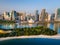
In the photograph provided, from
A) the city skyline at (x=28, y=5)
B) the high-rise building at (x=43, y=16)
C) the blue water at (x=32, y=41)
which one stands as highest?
the city skyline at (x=28, y=5)

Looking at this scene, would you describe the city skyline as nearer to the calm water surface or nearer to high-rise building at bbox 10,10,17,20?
high-rise building at bbox 10,10,17,20

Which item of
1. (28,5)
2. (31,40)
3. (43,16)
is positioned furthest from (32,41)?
(28,5)

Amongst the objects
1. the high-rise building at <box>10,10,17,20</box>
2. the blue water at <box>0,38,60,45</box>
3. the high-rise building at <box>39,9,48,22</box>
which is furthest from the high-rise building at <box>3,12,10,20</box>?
the high-rise building at <box>39,9,48,22</box>

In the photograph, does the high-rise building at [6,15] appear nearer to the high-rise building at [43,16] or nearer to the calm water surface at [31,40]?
the calm water surface at [31,40]

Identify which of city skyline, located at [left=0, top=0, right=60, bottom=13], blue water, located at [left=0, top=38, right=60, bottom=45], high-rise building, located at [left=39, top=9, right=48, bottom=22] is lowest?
blue water, located at [left=0, top=38, right=60, bottom=45]

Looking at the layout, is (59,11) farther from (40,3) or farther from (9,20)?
(9,20)

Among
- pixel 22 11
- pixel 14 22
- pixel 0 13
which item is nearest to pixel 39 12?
pixel 22 11

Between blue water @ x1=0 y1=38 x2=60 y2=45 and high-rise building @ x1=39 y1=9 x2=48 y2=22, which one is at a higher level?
high-rise building @ x1=39 y1=9 x2=48 y2=22

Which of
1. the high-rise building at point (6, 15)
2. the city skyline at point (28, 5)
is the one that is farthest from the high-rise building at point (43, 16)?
the high-rise building at point (6, 15)
